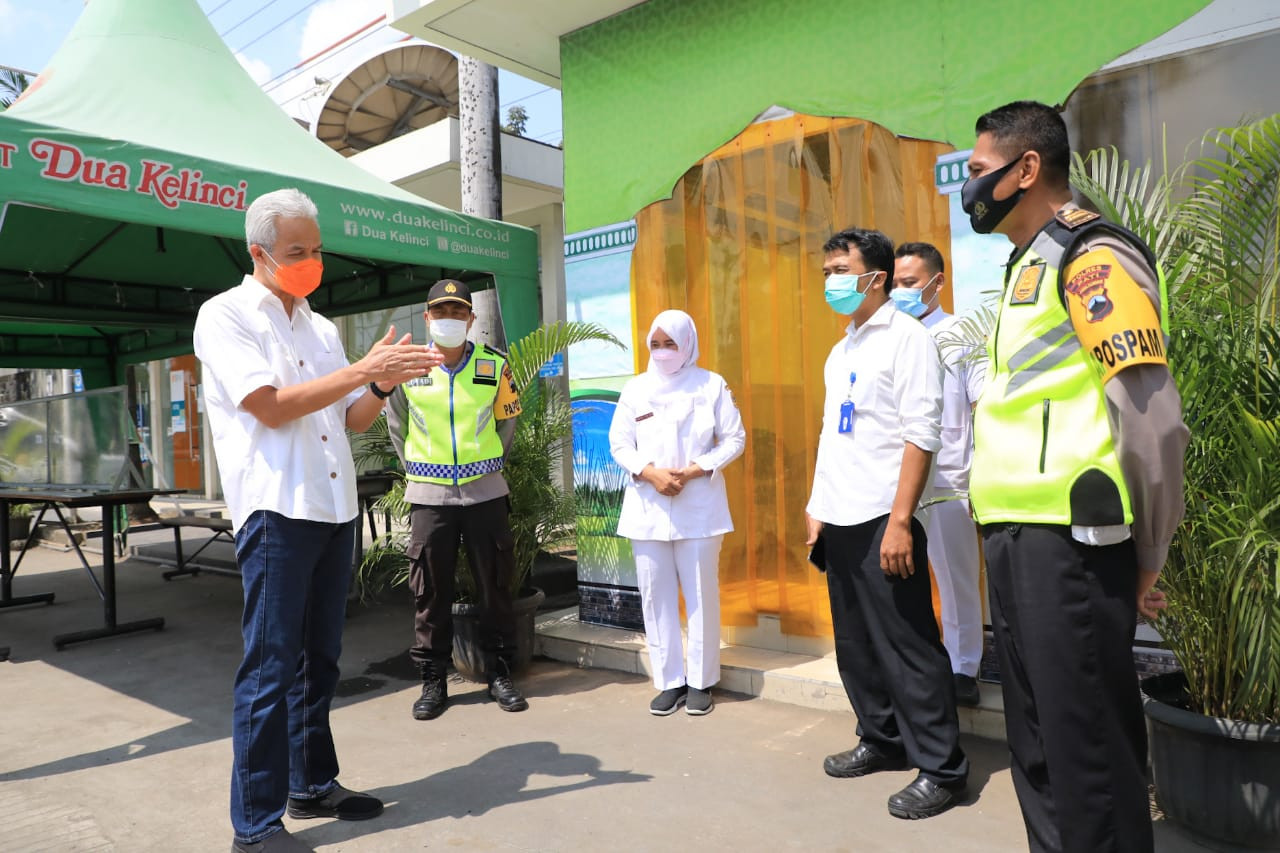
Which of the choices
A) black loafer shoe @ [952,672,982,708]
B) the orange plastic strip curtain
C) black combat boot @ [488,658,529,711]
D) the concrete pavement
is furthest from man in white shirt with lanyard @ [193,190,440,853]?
black loafer shoe @ [952,672,982,708]

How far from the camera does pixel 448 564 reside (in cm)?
419

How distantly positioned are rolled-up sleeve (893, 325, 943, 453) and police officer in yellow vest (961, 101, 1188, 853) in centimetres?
89

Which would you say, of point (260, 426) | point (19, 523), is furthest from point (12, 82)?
point (260, 426)

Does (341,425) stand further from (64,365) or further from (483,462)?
(64,365)

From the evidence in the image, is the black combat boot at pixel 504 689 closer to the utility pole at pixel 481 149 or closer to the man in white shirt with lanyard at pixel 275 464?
the man in white shirt with lanyard at pixel 275 464

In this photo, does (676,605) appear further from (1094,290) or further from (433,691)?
(1094,290)

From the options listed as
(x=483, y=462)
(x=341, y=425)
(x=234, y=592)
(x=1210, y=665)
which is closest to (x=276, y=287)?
(x=341, y=425)

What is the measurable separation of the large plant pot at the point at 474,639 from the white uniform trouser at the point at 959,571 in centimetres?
213

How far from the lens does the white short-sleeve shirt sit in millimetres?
2584

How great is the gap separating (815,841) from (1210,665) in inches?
51.9

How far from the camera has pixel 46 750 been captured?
3828mm

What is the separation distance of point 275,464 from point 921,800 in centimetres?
233

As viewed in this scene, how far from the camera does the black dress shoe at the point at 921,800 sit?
2.87m

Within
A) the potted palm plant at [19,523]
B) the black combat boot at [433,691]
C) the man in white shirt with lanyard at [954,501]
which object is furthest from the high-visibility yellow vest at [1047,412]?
the potted palm plant at [19,523]
